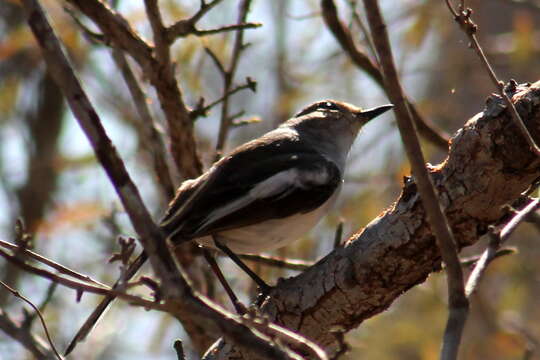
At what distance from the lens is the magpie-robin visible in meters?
3.38

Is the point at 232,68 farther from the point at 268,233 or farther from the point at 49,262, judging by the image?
the point at 49,262

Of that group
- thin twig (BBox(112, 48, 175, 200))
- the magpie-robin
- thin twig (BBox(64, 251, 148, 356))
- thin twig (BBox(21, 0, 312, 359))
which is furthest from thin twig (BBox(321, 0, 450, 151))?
thin twig (BBox(21, 0, 312, 359))

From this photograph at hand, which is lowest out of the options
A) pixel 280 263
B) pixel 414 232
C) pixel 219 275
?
pixel 414 232

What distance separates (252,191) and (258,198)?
53 millimetres

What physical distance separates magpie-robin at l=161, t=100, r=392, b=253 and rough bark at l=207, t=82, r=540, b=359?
45 cm

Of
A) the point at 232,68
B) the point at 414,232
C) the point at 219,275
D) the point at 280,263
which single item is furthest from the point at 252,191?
the point at 232,68

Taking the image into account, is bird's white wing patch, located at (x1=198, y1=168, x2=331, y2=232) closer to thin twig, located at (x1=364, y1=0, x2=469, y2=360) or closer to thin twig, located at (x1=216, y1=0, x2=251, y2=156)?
thin twig, located at (x1=216, y1=0, x2=251, y2=156)

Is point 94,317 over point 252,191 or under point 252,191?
under

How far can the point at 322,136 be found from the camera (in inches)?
181

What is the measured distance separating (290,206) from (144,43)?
1205 mm

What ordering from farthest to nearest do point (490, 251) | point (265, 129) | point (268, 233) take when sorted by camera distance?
point (265, 129) → point (268, 233) → point (490, 251)

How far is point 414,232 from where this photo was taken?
9.25 feet

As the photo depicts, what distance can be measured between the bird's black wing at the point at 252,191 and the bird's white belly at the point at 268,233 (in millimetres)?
58

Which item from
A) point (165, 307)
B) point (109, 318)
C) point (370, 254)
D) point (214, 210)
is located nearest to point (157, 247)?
point (165, 307)
